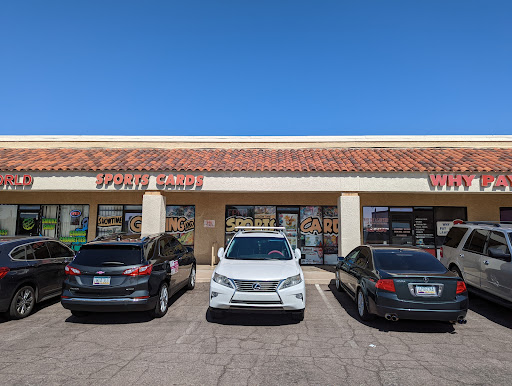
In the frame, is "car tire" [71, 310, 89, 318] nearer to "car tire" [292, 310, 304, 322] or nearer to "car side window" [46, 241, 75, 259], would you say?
"car side window" [46, 241, 75, 259]

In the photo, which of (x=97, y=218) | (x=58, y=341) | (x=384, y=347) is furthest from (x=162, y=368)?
(x=97, y=218)

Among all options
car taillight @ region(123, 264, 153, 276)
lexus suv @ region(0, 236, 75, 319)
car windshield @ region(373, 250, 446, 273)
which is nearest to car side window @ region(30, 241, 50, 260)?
lexus suv @ region(0, 236, 75, 319)

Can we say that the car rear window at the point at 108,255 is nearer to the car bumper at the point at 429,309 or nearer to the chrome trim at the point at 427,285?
the car bumper at the point at 429,309

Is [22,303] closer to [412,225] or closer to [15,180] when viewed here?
[15,180]

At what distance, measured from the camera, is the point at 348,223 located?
35.7 feet

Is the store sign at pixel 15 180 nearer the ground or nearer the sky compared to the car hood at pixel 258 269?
nearer the sky

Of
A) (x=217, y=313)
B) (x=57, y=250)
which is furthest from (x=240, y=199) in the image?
(x=217, y=313)

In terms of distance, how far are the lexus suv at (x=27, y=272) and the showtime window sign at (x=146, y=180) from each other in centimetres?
350

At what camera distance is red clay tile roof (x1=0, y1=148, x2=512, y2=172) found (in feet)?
37.1

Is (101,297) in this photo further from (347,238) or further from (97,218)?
(97,218)

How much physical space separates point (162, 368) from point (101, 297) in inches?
90.3

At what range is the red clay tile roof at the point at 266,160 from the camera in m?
11.3

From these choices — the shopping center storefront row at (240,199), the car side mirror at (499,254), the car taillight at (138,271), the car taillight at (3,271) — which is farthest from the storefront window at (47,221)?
the car side mirror at (499,254)

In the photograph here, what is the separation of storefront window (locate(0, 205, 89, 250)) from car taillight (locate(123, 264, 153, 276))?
9053mm
